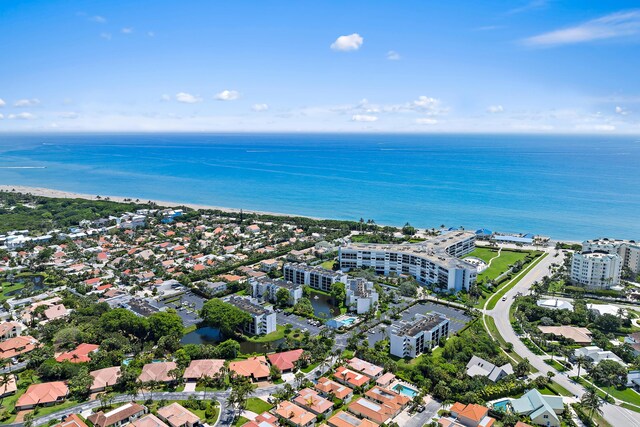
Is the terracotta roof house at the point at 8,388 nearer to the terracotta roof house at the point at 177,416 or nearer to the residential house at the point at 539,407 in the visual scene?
the terracotta roof house at the point at 177,416

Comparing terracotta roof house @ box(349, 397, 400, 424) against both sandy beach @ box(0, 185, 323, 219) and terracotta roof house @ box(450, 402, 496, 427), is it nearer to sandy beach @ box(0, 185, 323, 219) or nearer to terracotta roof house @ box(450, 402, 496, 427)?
terracotta roof house @ box(450, 402, 496, 427)

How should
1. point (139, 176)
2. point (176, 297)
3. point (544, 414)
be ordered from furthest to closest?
1. point (139, 176)
2. point (176, 297)
3. point (544, 414)

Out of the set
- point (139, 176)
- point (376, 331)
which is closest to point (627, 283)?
point (376, 331)

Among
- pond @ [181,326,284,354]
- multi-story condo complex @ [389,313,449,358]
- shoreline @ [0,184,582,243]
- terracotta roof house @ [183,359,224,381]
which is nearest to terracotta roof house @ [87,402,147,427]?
terracotta roof house @ [183,359,224,381]

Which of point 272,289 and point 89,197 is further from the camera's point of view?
point 89,197

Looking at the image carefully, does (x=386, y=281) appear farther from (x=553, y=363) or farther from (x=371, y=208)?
(x=371, y=208)

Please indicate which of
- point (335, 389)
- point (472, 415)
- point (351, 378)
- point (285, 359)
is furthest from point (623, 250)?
point (285, 359)

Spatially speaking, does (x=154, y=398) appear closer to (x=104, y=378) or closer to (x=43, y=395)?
(x=104, y=378)
